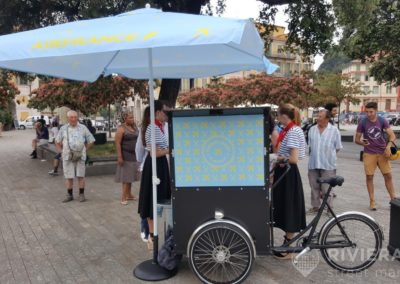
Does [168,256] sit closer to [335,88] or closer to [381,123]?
[381,123]

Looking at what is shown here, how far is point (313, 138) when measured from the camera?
623cm

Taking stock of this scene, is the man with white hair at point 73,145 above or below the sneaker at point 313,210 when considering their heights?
above

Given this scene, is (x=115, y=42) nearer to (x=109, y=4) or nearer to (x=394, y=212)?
(x=394, y=212)

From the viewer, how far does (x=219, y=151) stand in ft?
12.4

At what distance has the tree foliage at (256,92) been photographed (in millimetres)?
31906

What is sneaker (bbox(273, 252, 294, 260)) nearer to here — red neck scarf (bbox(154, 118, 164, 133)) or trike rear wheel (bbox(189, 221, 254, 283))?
trike rear wheel (bbox(189, 221, 254, 283))

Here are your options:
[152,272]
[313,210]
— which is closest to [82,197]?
[152,272]

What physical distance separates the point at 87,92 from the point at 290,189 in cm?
1004

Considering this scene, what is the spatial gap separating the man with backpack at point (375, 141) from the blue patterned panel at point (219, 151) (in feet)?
11.2

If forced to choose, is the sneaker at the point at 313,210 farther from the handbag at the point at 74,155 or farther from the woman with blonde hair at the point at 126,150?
the handbag at the point at 74,155

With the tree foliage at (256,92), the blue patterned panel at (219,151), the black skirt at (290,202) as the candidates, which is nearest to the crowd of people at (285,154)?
the black skirt at (290,202)

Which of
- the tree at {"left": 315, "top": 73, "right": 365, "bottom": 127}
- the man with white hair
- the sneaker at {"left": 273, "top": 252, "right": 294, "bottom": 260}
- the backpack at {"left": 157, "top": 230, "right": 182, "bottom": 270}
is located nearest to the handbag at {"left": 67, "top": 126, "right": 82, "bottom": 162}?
the man with white hair

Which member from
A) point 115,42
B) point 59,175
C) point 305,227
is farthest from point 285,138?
point 59,175

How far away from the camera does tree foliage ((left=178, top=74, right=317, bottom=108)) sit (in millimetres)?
31906
